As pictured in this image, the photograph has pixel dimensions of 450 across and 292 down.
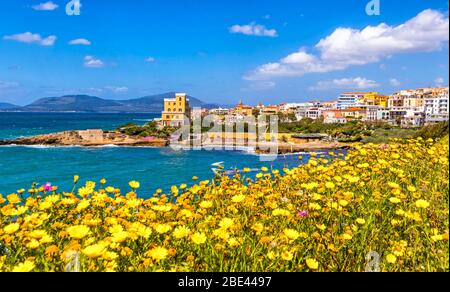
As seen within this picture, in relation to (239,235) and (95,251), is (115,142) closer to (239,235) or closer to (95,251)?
(239,235)

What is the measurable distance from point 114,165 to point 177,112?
38.2 meters

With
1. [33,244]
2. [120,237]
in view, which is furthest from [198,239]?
[33,244]

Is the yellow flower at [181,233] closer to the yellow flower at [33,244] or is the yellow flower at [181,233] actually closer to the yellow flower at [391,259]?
the yellow flower at [33,244]

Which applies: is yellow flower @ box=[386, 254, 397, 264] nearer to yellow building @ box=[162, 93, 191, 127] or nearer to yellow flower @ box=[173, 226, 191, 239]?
yellow flower @ box=[173, 226, 191, 239]

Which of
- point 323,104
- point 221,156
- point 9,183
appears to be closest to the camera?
point 9,183

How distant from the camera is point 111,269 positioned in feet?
5.79

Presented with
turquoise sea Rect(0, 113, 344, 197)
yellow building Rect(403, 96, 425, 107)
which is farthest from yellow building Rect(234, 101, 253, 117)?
turquoise sea Rect(0, 113, 344, 197)

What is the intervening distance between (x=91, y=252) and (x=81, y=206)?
777mm

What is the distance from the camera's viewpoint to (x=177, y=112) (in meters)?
71.9

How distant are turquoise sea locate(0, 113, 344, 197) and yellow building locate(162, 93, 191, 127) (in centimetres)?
2048

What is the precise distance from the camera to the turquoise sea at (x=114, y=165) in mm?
26578

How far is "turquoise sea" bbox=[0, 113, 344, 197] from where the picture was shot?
26.6 meters
